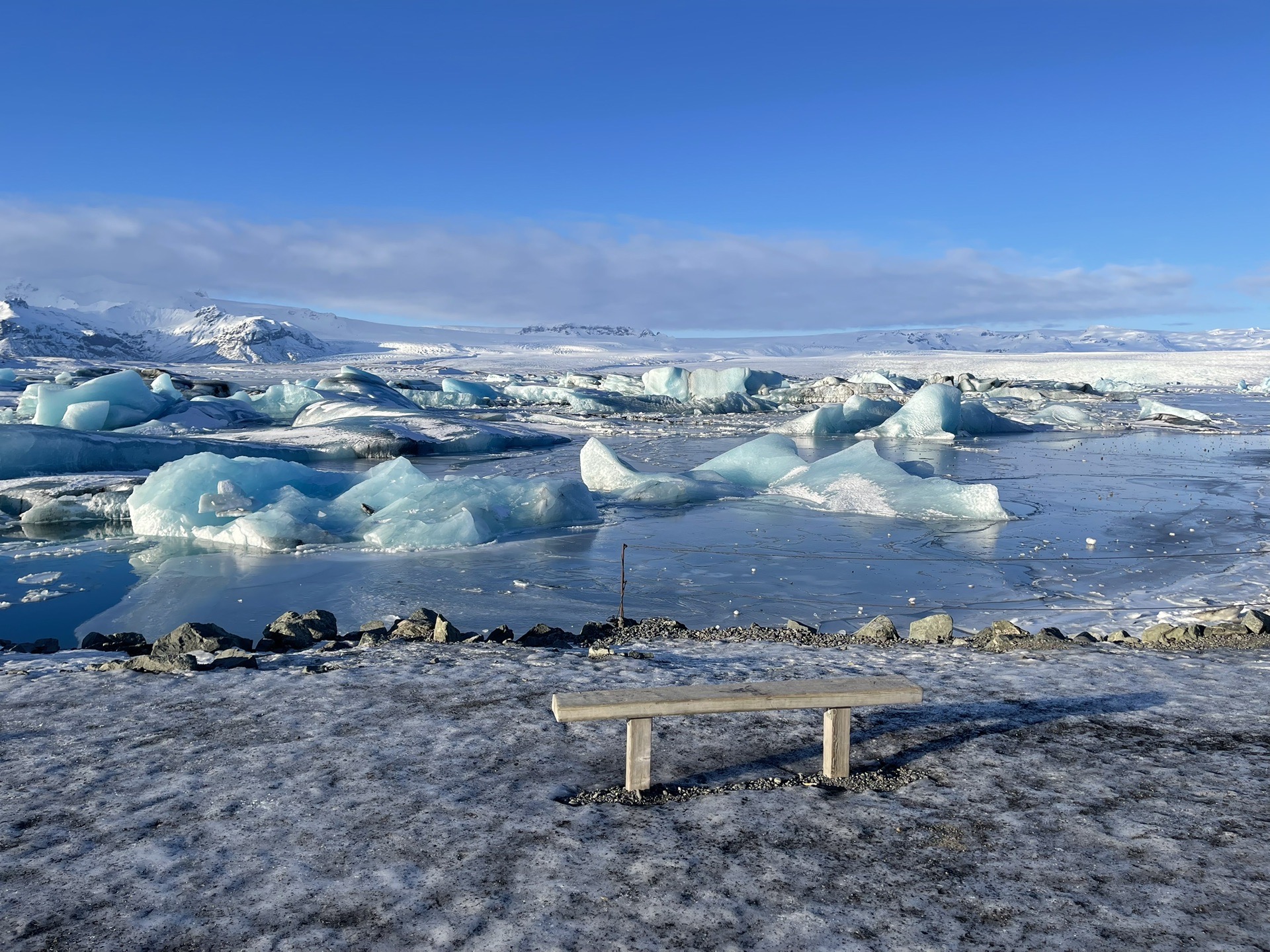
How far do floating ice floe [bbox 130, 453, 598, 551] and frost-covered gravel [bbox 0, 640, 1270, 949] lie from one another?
5110mm

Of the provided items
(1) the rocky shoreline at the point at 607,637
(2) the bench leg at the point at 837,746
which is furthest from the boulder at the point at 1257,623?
(2) the bench leg at the point at 837,746

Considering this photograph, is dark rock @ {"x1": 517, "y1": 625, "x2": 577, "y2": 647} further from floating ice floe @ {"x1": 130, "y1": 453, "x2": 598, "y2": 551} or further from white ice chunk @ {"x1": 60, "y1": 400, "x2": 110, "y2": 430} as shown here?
white ice chunk @ {"x1": 60, "y1": 400, "x2": 110, "y2": 430}

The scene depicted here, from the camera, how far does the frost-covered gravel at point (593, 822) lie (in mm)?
2363

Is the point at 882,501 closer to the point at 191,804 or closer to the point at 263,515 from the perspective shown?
the point at 263,515

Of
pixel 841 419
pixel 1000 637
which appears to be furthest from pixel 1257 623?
pixel 841 419

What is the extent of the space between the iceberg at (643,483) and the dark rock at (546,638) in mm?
6769

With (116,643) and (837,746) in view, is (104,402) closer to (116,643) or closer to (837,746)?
(116,643)


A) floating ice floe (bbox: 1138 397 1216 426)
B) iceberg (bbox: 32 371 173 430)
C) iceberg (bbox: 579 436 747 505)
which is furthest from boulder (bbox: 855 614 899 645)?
floating ice floe (bbox: 1138 397 1216 426)

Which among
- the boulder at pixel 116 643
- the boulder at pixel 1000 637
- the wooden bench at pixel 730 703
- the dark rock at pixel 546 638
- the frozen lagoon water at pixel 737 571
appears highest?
the wooden bench at pixel 730 703

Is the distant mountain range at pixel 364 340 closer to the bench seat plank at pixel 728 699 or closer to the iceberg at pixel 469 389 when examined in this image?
the iceberg at pixel 469 389

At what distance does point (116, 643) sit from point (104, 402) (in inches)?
678

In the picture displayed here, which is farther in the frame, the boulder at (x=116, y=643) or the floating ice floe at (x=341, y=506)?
the floating ice floe at (x=341, y=506)

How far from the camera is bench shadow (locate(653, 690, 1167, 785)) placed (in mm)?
3426

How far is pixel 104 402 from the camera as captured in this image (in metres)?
20.5
